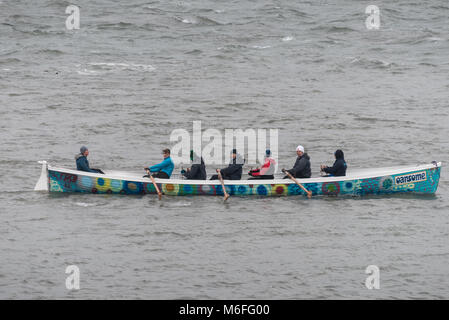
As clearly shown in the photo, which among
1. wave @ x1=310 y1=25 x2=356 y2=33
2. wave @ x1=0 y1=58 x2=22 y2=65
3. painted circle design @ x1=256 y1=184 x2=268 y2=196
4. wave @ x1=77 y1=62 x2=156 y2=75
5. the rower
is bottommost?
painted circle design @ x1=256 y1=184 x2=268 y2=196

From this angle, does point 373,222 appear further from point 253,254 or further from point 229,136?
point 229,136

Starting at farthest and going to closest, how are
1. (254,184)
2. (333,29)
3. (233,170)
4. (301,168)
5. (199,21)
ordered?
(199,21)
(333,29)
(233,170)
(301,168)
(254,184)

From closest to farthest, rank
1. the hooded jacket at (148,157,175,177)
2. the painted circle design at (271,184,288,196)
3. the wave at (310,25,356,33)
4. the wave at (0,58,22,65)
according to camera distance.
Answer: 1. the painted circle design at (271,184,288,196)
2. the hooded jacket at (148,157,175,177)
3. the wave at (0,58,22,65)
4. the wave at (310,25,356,33)

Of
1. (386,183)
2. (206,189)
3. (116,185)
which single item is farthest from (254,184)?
(116,185)

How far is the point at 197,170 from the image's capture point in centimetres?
2370

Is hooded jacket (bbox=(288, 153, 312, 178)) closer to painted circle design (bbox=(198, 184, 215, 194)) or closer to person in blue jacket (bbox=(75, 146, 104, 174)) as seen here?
painted circle design (bbox=(198, 184, 215, 194))

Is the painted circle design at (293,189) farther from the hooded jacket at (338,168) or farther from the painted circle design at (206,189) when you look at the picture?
the painted circle design at (206,189)

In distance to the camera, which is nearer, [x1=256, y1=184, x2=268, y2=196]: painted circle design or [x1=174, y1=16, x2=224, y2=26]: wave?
[x1=256, y1=184, x2=268, y2=196]: painted circle design

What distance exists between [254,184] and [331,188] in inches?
98.0

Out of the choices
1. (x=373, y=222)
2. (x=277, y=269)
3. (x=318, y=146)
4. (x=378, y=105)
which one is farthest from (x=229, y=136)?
(x=277, y=269)

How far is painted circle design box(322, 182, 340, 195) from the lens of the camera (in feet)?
77.6

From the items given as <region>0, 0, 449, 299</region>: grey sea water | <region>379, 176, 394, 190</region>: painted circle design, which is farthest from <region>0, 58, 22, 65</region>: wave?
<region>379, 176, 394, 190</region>: painted circle design

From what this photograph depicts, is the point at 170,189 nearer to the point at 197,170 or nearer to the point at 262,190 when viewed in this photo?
the point at 197,170

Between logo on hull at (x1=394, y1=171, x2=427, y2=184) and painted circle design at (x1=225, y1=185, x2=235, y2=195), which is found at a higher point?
logo on hull at (x1=394, y1=171, x2=427, y2=184)
